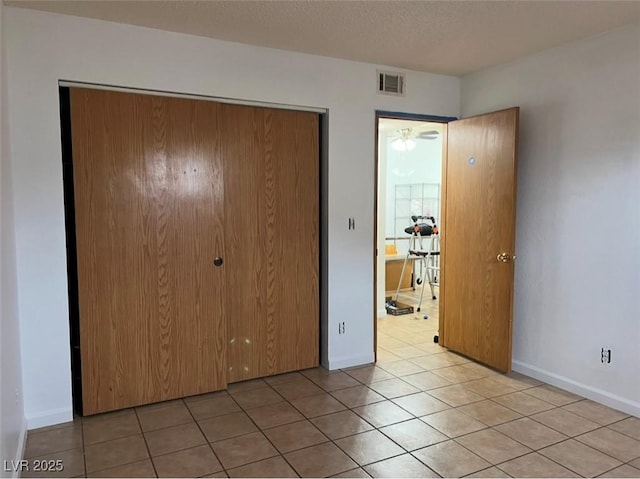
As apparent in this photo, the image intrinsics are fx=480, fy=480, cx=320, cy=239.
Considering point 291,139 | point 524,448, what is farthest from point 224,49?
point 524,448

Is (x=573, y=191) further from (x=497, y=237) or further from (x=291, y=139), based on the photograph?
(x=291, y=139)

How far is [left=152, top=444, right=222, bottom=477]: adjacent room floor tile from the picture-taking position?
2.39m

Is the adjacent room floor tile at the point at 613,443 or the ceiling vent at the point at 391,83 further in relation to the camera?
the ceiling vent at the point at 391,83

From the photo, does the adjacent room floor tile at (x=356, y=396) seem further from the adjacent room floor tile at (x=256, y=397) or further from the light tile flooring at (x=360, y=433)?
the adjacent room floor tile at (x=256, y=397)

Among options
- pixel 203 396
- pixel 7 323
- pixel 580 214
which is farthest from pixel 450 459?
pixel 7 323

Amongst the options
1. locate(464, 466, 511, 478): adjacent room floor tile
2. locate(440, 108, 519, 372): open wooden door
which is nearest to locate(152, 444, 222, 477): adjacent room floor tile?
locate(464, 466, 511, 478): adjacent room floor tile

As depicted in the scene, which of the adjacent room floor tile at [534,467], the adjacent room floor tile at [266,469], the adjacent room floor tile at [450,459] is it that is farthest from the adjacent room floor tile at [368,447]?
the adjacent room floor tile at [534,467]

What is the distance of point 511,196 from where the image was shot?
357cm

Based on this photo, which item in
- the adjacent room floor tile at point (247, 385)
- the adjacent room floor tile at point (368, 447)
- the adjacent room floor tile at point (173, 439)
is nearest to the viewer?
the adjacent room floor tile at point (368, 447)

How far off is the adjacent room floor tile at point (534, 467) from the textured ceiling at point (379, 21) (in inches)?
96.3

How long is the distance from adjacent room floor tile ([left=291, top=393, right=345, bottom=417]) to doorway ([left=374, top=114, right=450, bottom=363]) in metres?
0.93

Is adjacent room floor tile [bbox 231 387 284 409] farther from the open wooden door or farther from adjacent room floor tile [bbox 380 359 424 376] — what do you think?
the open wooden door

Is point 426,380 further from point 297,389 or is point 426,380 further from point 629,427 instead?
point 629,427

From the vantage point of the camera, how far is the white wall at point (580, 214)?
9.91 feet
